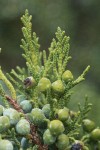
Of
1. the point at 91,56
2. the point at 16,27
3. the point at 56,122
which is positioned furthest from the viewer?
the point at 16,27

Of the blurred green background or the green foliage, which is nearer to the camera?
the green foliage

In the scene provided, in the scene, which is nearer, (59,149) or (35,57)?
(59,149)

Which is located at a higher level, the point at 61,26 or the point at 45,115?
the point at 61,26

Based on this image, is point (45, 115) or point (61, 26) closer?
point (45, 115)

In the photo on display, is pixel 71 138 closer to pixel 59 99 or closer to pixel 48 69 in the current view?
pixel 59 99

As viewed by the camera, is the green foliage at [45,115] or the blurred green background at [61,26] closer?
the green foliage at [45,115]

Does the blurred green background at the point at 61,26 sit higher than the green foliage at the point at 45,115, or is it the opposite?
the blurred green background at the point at 61,26

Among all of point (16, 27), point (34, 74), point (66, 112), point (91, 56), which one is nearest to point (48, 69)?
point (34, 74)

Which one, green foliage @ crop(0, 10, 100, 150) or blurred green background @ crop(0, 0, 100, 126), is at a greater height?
blurred green background @ crop(0, 0, 100, 126)
